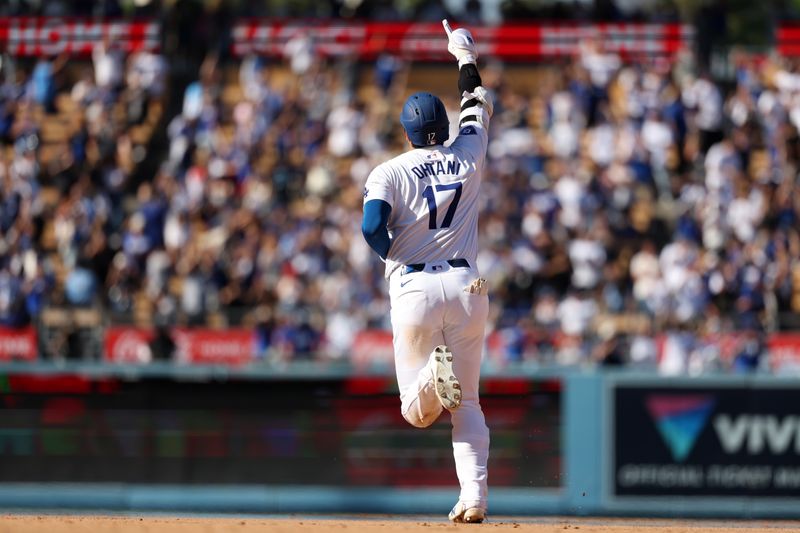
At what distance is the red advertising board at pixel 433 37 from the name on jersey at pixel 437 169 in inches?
537

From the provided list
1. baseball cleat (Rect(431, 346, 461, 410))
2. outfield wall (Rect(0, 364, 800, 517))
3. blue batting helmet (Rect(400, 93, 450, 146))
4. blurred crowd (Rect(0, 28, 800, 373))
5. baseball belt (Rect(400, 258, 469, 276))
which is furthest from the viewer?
blurred crowd (Rect(0, 28, 800, 373))

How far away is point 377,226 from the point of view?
8102 millimetres

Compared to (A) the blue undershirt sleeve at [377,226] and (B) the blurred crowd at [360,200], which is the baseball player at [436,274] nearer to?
(A) the blue undershirt sleeve at [377,226]

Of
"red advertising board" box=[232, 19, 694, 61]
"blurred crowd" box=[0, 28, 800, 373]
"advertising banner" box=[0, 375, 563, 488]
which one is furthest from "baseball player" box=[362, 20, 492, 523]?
"red advertising board" box=[232, 19, 694, 61]

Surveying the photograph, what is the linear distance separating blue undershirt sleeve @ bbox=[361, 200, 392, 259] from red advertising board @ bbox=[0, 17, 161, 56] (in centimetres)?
1438

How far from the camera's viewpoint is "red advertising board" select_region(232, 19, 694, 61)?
71.9ft

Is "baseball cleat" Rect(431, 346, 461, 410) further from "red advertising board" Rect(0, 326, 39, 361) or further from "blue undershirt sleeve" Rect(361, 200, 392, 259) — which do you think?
"red advertising board" Rect(0, 326, 39, 361)

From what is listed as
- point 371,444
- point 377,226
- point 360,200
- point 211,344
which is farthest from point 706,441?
point 360,200

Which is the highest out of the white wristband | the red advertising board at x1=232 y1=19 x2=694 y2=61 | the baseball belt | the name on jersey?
the red advertising board at x1=232 y1=19 x2=694 y2=61

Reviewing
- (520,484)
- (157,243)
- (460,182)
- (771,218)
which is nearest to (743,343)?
(771,218)

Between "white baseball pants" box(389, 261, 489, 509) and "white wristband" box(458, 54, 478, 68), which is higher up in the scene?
"white wristband" box(458, 54, 478, 68)

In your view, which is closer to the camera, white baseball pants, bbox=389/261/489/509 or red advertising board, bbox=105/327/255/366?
white baseball pants, bbox=389/261/489/509

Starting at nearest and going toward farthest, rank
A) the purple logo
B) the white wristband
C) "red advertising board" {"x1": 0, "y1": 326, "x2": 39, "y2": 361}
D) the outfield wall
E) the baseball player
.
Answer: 1. the baseball player
2. the white wristband
3. the outfield wall
4. the purple logo
5. "red advertising board" {"x1": 0, "y1": 326, "x2": 39, "y2": 361}

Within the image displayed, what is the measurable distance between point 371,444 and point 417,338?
14.3 ft
